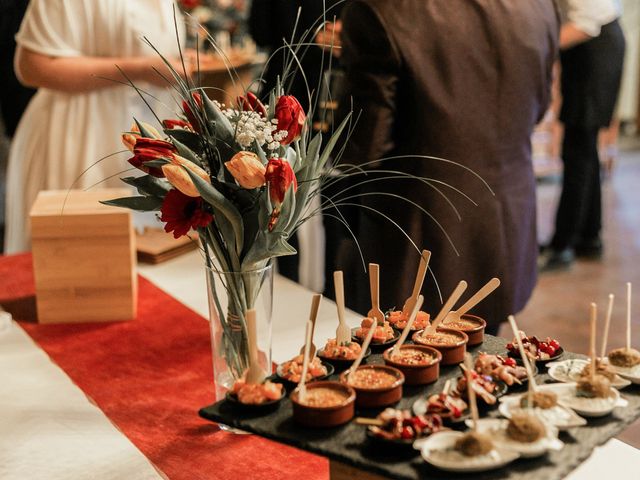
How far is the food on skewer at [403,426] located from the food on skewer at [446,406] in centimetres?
2

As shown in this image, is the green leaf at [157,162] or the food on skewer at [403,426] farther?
the green leaf at [157,162]

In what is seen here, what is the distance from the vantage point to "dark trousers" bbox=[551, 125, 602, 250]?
4.45 meters

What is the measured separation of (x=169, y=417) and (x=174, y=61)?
4.34ft

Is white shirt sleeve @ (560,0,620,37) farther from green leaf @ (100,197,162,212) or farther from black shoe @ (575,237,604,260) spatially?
black shoe @ (575,237,604,260)

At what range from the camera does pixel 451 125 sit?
2.09m

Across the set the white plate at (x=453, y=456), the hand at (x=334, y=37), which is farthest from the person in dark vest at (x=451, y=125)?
the white plate at (x=453, y=456)

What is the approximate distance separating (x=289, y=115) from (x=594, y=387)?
0.54 m

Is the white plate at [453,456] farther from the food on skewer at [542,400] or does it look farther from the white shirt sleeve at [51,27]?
the white shirt sleeve at [51,27]

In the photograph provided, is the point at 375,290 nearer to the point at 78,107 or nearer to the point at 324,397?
the point at 324,397

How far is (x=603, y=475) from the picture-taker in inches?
46.0

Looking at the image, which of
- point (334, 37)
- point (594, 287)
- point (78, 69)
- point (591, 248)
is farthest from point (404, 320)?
point (591, 248)

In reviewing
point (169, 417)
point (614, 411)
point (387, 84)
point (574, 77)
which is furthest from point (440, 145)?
point (574, 77)

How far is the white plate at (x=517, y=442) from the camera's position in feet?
3.07

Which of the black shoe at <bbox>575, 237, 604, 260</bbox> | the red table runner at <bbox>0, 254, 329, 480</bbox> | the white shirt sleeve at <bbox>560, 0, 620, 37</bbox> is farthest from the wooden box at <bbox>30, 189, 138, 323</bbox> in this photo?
the black shoe at <bbox>575, 237, 604, 260</bbox>
